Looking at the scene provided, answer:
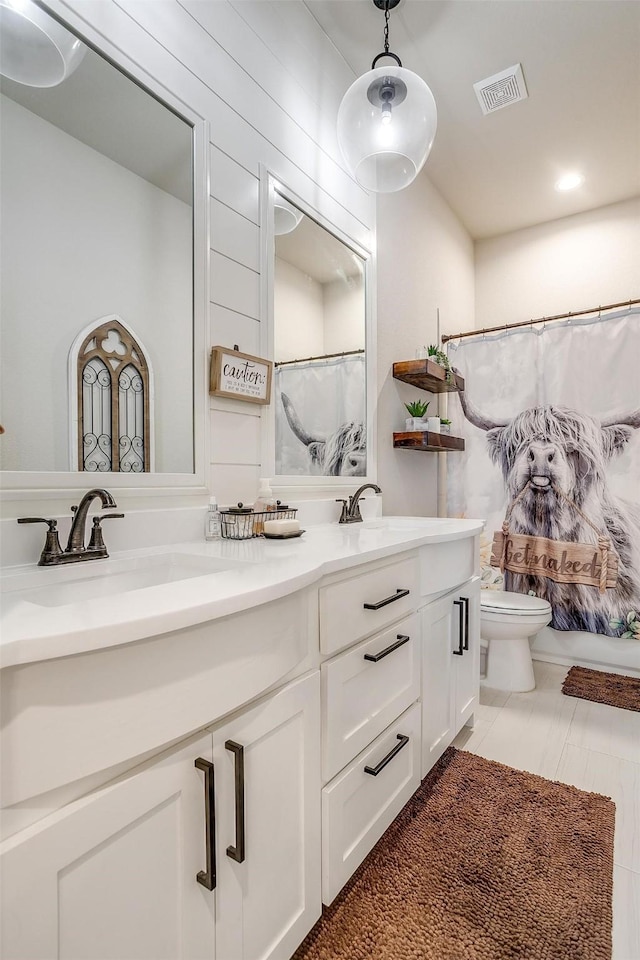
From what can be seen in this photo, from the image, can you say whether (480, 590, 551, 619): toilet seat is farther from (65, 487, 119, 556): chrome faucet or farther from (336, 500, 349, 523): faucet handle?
(65, 487, 119, 556): chrome faucet

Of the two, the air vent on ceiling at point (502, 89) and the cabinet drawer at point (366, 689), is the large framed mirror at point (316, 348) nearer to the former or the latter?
the cabinet drawer at point (366, 689)

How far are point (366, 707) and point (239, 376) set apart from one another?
98 centimetres

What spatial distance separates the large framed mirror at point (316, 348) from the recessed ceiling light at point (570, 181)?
5.14 feet

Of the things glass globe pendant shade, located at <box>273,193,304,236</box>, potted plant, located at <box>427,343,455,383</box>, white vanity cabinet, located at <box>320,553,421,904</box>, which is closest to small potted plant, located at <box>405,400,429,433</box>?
potted plant, located at <box>427,343,455,383</box>

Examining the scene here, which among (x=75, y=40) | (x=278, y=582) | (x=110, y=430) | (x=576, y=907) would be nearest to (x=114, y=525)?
(x=110, y=430)

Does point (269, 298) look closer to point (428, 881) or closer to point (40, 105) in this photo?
point (40, 105)

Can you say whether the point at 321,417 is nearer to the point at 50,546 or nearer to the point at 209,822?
the point at 50,546

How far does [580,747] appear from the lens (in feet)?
6.07

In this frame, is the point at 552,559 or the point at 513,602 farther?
the point at 552,559

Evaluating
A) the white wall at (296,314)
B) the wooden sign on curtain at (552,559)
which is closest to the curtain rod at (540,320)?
the wooden sign on curtain at (552,559)

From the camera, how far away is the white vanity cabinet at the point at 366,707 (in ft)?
3.44

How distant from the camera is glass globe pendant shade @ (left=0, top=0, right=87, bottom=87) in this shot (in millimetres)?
978

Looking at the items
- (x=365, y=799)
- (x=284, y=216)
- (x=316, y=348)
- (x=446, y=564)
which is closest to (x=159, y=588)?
(x=365, y=799)

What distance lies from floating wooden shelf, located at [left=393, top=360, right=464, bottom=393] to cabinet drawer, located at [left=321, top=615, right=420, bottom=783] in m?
1.34
